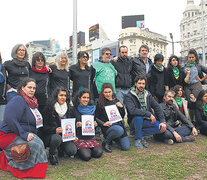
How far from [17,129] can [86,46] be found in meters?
83.8

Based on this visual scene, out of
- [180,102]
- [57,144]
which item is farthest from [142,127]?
[57,144]

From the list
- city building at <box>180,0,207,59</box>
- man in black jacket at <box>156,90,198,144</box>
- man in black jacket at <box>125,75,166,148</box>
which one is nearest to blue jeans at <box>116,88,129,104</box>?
man in black jacket at <box>125,75,166,148</box>

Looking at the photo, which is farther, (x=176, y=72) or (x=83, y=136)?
(x=176, y=72)

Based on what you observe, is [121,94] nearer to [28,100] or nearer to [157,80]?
[157,80]

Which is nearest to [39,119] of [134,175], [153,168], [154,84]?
[134,175]

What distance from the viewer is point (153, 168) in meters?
3.48

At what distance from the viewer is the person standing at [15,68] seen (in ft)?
14.3

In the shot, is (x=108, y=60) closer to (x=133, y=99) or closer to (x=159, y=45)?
(x=133, y=99)

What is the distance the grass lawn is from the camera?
3230 mm

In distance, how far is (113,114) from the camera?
4680mm

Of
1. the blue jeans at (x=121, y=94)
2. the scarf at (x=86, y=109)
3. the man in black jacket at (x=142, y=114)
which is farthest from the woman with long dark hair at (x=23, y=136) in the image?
the blue jeans at (x=121, y=94)

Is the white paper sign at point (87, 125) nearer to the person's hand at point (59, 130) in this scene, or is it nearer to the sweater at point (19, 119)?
the person's hand at point (59, 130)

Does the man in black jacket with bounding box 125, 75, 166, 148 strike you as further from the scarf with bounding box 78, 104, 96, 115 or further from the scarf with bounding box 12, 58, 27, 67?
the scarf with bounding box 12, 58, 27, 67

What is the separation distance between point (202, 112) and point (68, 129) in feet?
12.6
